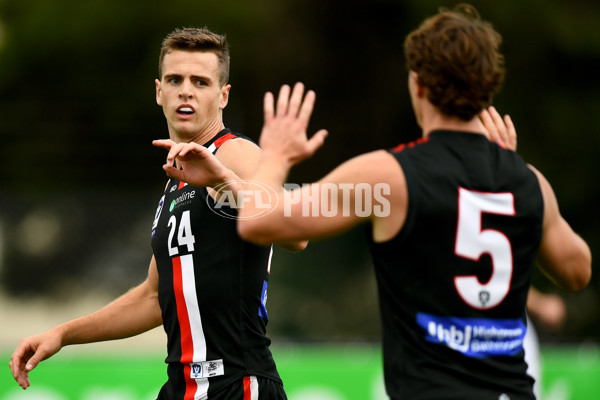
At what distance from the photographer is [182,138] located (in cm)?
487

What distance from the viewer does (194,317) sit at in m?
4.42

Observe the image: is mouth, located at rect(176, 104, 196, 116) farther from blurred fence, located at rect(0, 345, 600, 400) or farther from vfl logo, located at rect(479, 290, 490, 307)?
blurred fence, located at rect(0, 345, 600, 400)

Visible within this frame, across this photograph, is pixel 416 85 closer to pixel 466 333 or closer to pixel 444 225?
pixel 444 225

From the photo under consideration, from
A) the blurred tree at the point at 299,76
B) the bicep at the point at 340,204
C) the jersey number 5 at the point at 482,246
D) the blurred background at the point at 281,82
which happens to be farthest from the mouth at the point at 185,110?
the blurred tree at the point at 299,76

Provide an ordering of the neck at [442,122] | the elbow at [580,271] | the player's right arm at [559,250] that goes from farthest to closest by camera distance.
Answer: the elbow at [580,271] → the player's right arm at [559,250] → the neck at [442,122]

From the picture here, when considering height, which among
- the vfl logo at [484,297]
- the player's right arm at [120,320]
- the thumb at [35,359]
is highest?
the vfl logo at [484,297]

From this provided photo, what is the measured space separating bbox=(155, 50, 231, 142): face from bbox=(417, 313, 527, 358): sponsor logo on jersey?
199 cm

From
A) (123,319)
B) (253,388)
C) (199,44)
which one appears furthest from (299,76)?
(253,388)

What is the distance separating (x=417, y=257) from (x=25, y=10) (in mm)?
15133

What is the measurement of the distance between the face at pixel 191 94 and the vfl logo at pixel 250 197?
64 centimetres

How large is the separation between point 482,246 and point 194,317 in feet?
5.50

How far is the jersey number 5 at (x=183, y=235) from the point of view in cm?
445

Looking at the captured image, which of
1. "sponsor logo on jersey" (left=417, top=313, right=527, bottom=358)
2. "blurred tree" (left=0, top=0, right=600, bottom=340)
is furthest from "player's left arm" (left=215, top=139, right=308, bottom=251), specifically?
"blurred tree" (left=0, top=0, right=600, bottom=340)

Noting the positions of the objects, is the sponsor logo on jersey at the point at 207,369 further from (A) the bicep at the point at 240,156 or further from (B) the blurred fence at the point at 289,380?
(B) the blurred fence at the point at 289,380
